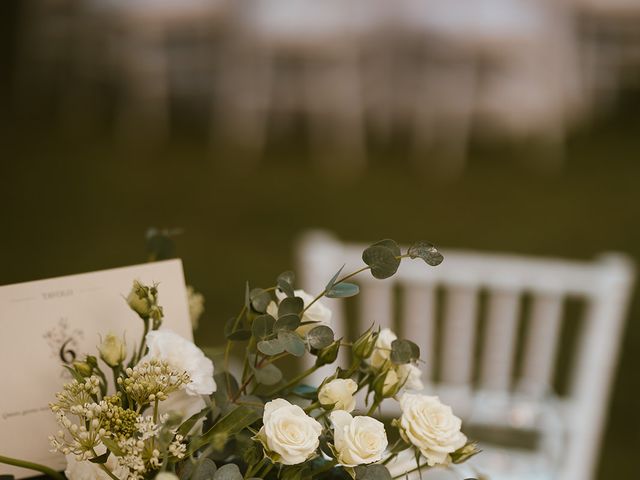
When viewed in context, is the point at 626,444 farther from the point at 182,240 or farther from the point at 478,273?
the point at 182,240

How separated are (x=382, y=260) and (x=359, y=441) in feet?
0.49

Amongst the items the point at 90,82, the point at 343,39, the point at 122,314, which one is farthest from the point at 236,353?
the point at 90,82

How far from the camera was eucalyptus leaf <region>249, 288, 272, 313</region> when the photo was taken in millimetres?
681

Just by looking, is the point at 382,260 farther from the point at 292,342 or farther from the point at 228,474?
the point at 228,474

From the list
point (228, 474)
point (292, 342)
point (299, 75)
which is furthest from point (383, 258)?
point (299, 75)

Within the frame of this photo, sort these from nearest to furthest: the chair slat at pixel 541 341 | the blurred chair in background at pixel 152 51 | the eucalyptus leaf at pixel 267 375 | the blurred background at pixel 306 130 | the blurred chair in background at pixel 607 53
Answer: the eucalyptus leaf at pixel 267 375, the chair slat at pixel 541 341, the blurred background at pixel 306 130, the blurred chair in background at pixel 152 51, the blurred chair in background at pixel 607 53

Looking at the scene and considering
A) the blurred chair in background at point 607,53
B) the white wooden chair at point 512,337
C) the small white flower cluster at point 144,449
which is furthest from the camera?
the blurred chair in background at point 607,53

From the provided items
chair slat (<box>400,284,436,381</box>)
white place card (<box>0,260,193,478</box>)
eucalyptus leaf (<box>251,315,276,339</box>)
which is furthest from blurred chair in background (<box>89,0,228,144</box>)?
eucalyptus leaf (<box>251,315,276,339</box>)

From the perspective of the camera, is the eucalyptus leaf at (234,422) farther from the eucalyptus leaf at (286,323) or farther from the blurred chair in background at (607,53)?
the blurred chair in background at (607,53)

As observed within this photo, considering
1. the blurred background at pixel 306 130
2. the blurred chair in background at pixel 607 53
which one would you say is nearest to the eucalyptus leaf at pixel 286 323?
the blurred background at pixel 306 130

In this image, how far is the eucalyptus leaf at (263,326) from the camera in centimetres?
66

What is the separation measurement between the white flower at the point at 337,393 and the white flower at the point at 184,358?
0.09 meters

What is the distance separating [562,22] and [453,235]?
1855 millimetres

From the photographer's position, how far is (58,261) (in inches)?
125
